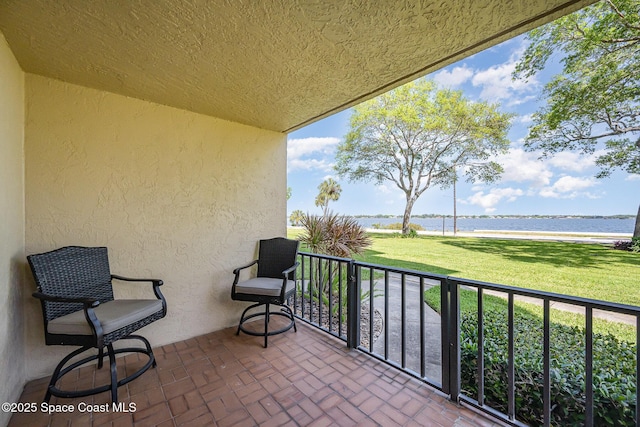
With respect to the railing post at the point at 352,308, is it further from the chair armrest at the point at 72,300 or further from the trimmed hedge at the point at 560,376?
the chair armrest at the point at 72,300

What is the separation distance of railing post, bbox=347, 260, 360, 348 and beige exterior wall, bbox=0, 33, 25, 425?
244cm

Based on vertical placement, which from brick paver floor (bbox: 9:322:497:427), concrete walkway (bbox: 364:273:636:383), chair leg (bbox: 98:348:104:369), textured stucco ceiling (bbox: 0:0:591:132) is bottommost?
concrete walkway (bbox: 364:273:636:383)

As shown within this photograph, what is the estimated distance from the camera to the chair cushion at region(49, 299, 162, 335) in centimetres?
170

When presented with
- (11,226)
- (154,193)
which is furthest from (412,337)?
(11,226)

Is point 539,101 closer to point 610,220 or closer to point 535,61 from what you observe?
point 535,61

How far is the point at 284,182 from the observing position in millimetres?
3508

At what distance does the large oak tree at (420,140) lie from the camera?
11852 mm

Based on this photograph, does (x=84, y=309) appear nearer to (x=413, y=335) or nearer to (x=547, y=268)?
(x=413, y=335)

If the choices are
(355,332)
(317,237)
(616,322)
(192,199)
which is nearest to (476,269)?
(616,322)

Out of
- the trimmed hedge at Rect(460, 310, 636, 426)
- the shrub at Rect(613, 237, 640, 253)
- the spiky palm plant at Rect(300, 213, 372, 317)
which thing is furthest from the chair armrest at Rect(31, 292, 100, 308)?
the shrub at Rect(613, 237, 640, 253)

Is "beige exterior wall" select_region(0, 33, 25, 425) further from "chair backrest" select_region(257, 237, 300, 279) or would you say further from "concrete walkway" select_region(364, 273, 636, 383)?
"concrete walkway" select_region(364, 273, 636, 383)

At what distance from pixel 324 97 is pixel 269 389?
2586 millimetres

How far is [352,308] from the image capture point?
2512 millimetres

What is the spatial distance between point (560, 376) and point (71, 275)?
143 inches
